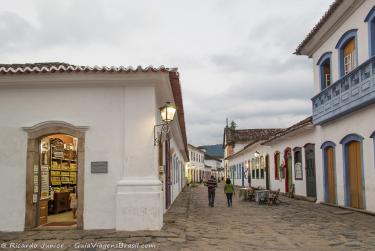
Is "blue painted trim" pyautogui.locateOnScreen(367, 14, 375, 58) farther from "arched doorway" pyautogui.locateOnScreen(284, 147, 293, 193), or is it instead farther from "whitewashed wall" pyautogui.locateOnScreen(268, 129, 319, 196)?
"arched doorway" pyautogui.locateOnScreen(284, 147, 293, 193)

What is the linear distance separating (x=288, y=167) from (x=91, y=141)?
15590 mm

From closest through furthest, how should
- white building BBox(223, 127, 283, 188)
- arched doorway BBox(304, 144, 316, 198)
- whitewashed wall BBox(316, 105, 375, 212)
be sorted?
whitewashed wall BBox(316, 105, 375, 212) → arched doorway BBox(304, 144, 316, 198) → white building BBox(223, 127, 283, 188)

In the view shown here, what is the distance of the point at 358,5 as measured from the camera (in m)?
12.8

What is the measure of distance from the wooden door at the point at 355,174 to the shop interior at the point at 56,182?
8764mm

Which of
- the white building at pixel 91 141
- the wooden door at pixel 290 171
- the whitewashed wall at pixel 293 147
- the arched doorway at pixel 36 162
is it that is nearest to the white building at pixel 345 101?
the whitewashed wall at pixel 293 147

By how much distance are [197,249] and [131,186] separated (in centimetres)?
252

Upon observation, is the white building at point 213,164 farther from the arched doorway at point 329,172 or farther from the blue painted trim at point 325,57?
the blue painted trim at point 325,57

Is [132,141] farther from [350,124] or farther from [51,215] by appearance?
[350,124]

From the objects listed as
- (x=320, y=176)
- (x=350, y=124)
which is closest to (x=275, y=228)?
(x=350, y=124)

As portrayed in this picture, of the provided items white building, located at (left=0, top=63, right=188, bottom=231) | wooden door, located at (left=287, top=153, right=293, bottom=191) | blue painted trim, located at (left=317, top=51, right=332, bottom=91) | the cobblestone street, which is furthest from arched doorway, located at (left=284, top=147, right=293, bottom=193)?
white building, located at (left=0, top=63, right=188, bottom=231)

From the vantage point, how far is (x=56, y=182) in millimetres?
13703

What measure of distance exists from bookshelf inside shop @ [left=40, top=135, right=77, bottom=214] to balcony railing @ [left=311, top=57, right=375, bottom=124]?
9.05 m

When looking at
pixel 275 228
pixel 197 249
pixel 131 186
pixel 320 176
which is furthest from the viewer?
pixel 320 176

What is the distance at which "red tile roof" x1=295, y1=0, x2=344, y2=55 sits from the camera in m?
13.3
